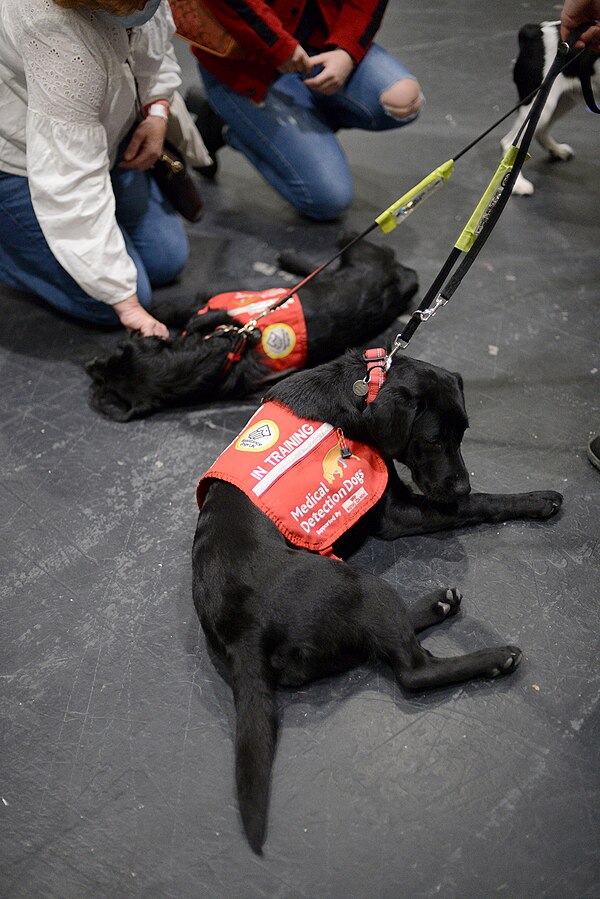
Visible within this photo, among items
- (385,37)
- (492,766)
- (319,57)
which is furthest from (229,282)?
(385,37)

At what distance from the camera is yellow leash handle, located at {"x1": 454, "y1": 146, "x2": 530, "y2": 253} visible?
1.77 m

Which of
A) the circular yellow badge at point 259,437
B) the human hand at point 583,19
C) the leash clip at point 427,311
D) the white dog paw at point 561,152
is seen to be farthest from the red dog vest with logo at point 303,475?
the white dog paw at point 561,152

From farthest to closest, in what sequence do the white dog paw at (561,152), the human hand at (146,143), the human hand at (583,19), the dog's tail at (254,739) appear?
the white dog paw at (561,152)
the human hand at (146,143)
the human hand at (583,19)
the dog's tail at (254,739)

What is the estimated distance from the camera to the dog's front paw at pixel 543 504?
6.20ft

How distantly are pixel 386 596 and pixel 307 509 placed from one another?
251 millimetres

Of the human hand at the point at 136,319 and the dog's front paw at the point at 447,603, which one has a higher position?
the human hand at the point at 136,319

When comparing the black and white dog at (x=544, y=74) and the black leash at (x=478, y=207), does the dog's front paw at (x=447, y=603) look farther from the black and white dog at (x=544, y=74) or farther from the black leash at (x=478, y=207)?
the black and white dog at (x=544, y=74)

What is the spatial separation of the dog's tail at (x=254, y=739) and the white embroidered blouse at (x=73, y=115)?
1.34 m

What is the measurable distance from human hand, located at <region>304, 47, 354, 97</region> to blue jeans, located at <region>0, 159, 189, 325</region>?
0.72 metres

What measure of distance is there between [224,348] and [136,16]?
0.89 meters

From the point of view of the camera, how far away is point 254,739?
1414 mm

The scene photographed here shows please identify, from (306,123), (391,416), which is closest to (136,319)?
(391,416)

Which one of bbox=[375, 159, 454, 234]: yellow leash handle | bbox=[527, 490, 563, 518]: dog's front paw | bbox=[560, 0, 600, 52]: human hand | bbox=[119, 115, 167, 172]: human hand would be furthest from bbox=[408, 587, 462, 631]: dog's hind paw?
bbox=[119, 115, 167, 172]: human hand

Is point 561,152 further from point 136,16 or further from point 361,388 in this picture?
point 361,388
